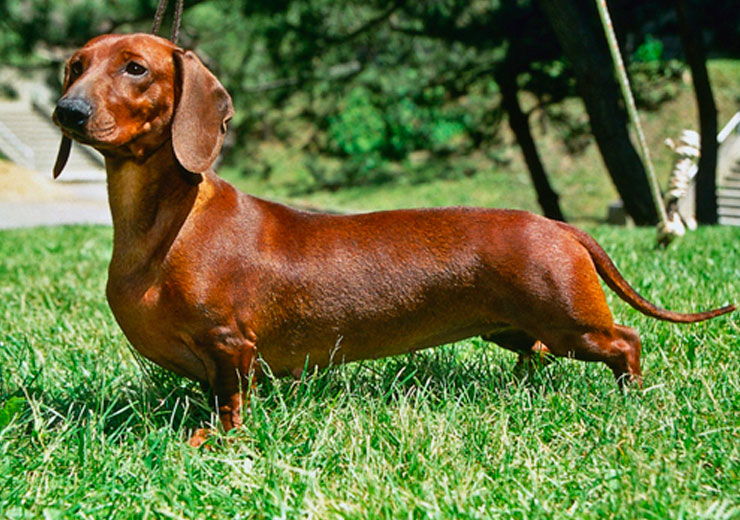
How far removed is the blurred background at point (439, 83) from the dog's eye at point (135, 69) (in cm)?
374

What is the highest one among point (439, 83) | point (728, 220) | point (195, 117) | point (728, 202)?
point (195, 117)

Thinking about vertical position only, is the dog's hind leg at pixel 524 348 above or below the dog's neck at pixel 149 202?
below

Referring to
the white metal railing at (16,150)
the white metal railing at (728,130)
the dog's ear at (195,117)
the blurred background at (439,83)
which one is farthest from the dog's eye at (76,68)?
the white metal railing at (16,150)

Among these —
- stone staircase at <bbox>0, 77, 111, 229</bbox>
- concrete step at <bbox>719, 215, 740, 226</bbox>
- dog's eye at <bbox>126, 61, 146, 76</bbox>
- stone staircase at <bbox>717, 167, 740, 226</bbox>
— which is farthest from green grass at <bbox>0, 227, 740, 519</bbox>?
stone staircase at <bbox>717, 167, 740, 226</bbox>

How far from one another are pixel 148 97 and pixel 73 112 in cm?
26

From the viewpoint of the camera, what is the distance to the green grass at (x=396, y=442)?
211cm

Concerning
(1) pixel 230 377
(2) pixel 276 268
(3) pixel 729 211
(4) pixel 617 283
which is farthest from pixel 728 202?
(1) pixel 230 377

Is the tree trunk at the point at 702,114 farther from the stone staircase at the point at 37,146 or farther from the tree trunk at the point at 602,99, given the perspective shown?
the stone staircase at the point at 37,146

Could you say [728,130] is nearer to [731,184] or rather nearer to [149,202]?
[731,184]

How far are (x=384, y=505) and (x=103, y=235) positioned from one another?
6359 millimetres

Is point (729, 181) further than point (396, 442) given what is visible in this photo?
Yes

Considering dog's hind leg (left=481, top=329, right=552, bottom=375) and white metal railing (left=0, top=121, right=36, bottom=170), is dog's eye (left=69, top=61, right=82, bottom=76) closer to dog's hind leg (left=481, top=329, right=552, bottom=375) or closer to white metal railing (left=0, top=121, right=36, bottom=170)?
dog's hind leg (left=481, top=329, right=552, bottom=375)

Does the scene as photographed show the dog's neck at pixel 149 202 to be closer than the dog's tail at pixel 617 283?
Yes

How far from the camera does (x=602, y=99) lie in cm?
841
